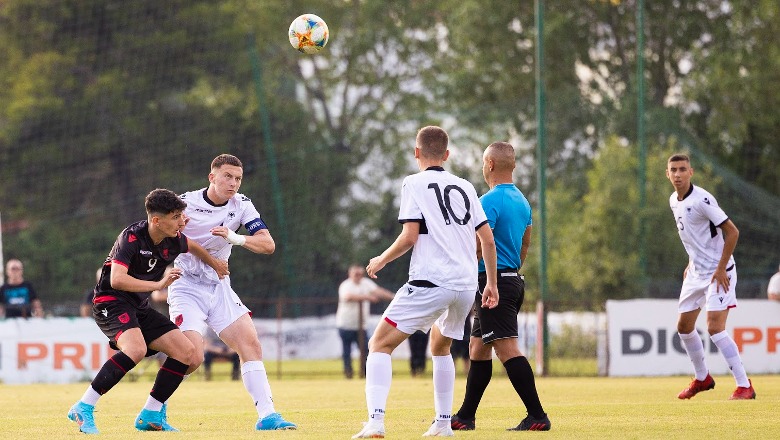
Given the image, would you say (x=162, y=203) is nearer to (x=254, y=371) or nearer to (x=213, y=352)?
(x=254, y=371)

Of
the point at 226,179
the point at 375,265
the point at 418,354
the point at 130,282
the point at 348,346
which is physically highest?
the point at 226,179

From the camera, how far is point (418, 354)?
823 inches

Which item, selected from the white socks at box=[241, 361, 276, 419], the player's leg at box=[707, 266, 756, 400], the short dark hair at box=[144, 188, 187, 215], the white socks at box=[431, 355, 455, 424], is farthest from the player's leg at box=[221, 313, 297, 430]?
the player's leg at box=[707, 266, 756, 400]

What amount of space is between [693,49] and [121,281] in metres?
31.6

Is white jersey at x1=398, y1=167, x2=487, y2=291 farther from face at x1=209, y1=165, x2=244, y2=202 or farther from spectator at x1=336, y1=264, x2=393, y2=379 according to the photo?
spectator at x1=336, y1=264, x2=393, y2=379

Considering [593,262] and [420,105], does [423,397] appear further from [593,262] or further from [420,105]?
[420,105]

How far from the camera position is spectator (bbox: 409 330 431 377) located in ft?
68.2

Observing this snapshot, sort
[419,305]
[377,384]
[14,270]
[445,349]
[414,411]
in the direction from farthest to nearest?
[14,270] < [414,411] < [445,349] < [419,305] < [377,384]

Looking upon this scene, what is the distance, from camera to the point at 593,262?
104 ft

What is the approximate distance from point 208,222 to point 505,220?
2380 millimetres

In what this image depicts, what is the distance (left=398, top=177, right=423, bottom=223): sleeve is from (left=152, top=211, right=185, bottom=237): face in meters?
1.84

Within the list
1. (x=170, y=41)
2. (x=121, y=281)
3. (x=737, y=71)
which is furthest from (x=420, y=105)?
(x=121, y=281)

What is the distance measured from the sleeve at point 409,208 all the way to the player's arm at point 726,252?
204 inches

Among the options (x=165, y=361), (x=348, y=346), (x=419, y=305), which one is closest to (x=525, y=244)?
(x=419, y=305)
